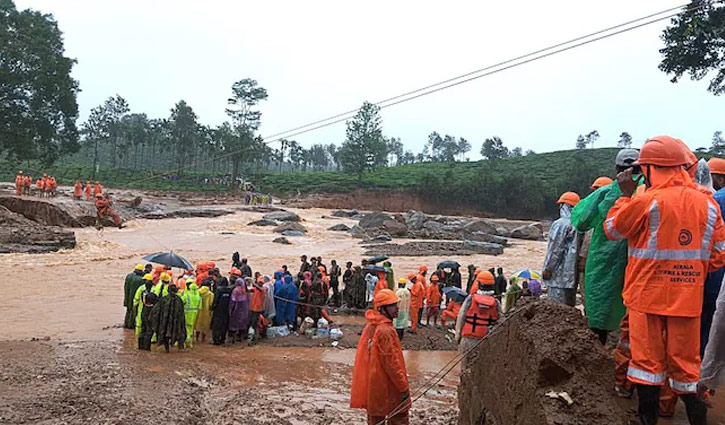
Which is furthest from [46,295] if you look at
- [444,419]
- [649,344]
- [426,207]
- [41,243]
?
[426,207]

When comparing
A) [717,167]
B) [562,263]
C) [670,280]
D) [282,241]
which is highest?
[717,167]

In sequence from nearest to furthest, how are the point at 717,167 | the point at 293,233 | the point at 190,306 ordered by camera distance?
the point at 717,167 < the point at 190,306 < the point at 293,233

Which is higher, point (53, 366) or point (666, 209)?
point (666, 209)

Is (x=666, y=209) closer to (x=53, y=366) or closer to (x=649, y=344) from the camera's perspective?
(x=649, y=344)

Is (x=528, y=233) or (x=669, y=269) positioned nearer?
(x=669, y=269)

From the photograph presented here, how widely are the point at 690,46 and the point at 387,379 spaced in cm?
1891

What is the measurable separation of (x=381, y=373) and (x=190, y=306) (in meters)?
6.49

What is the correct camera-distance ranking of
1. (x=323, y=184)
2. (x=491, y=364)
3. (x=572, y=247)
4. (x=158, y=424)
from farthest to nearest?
(x=323, y=184) < (x=158, y=424) < (x=572, y=247) < (x=491, y=364)

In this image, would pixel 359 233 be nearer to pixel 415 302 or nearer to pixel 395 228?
pixel 395 228

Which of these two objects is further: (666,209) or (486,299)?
(486,299)

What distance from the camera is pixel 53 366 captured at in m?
8.62

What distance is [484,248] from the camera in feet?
102

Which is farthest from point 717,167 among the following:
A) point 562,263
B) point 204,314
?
point 204,314

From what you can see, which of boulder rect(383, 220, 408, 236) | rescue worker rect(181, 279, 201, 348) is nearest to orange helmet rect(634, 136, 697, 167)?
rescue worker rect(181, 279, 201, 348)
